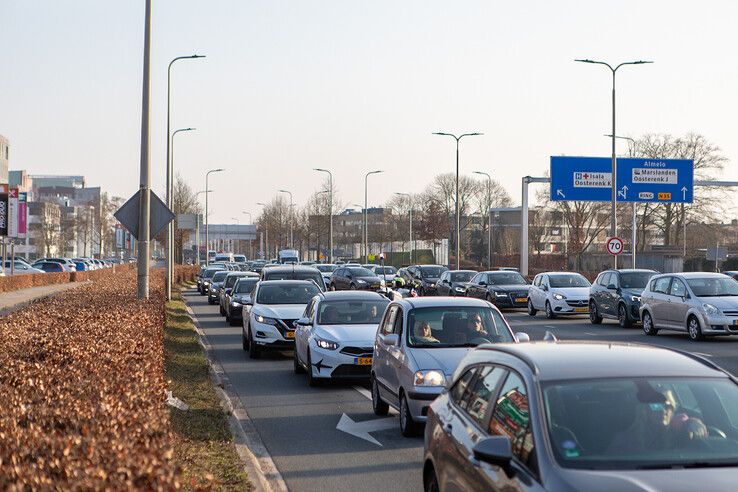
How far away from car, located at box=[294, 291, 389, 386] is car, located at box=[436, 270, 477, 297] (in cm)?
2289

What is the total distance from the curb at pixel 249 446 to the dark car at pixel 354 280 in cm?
2815

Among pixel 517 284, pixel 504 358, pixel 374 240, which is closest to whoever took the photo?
pixel 504 358

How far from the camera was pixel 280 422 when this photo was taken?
1283cm

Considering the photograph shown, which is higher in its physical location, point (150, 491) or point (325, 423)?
point (150, 491)

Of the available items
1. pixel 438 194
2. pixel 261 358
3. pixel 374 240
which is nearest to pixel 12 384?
pixel 261 358

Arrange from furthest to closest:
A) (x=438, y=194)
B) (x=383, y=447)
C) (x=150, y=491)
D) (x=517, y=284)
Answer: (x=438, y=194) < (x=517, y=284) < (x=383, y=447) < (x=150, y=491)

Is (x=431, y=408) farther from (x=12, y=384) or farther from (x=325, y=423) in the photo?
(x=325, y=423)

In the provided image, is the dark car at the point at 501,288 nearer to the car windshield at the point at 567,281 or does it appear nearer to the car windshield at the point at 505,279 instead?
the car windshield at the point at 505,279

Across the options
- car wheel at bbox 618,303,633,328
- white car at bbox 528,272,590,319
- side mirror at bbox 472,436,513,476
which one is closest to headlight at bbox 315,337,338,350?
side mirror at bbox 472,436,513,476

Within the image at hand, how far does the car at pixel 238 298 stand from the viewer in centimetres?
3112

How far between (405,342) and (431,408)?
491cm

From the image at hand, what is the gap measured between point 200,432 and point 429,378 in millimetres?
2443

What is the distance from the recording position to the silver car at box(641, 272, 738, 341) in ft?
79.1

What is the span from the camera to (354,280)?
46.0m
